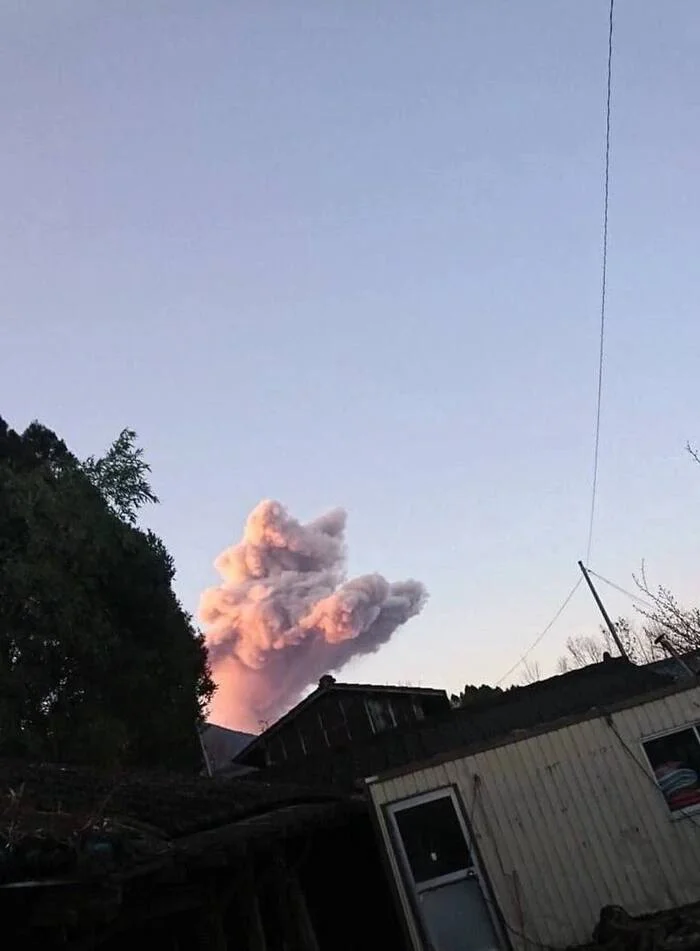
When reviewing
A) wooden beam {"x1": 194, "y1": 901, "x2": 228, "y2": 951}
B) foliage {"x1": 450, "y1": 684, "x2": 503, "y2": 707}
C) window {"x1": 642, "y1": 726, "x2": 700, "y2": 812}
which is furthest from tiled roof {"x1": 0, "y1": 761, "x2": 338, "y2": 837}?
foliage {"x1": 450, "y1": 684, "x2": 503, "y2": 707}

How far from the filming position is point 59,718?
826 inches

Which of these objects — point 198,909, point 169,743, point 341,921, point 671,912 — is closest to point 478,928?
point 671,912

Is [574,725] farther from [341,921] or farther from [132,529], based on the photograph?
[132,529]

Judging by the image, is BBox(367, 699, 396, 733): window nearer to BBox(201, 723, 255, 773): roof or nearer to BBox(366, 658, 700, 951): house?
BBox(366, 658, 700, 951): house

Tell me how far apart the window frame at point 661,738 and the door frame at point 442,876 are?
2.61 metres

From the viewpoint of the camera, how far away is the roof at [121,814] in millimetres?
4227

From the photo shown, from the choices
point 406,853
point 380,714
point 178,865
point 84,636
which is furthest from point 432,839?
point 380,714

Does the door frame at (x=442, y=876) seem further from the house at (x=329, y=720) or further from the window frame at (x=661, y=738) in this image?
the house at (x=329, y=720)

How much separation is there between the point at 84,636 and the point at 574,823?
1522 cm

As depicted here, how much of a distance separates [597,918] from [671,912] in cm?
93

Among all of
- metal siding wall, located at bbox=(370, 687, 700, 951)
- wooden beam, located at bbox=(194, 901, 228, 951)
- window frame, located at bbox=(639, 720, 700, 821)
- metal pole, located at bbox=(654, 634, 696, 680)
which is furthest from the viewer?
metal pole, located at bbox=(654, 634, 696, 680)

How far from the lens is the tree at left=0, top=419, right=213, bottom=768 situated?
2056cm

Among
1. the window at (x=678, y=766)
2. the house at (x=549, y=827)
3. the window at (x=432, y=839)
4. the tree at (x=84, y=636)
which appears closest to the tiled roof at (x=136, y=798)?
the window at (x=432, y=839)

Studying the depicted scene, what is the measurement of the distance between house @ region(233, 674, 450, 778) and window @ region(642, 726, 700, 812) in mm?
16161
